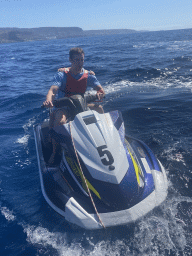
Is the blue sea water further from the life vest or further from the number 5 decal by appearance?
the life vest

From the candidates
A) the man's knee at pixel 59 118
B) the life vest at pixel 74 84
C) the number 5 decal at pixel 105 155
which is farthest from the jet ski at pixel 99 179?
the life vest at pixel 74 84

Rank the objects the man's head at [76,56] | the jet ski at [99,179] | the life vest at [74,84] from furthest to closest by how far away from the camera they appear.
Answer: the life vest at [74,84] → the man's head at [76,56] → the jet ski at [99,179]

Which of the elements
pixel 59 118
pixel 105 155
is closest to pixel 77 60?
pixel 59 118

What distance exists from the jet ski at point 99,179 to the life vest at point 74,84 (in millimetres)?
637

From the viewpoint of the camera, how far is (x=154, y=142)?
4.37 metres

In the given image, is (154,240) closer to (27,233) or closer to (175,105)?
(27,233)

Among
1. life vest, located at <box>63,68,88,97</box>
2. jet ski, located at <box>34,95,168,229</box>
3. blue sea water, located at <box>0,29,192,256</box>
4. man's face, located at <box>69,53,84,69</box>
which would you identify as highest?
man's face, located at <box>69,53,84,69</box>

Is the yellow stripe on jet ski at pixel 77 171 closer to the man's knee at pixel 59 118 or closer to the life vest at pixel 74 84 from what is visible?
the man's knee at pixel 59 118

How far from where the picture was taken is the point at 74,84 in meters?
3.60

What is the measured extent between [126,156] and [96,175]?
0.48m

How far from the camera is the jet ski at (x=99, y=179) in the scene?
7.41 ft

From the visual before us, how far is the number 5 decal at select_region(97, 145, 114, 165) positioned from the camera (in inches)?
92.8

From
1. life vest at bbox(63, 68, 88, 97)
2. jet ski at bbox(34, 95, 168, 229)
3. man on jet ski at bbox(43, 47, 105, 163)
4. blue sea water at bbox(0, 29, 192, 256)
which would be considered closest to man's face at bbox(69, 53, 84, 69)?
man on jet ski at bbox(43, 47, 105, 163)

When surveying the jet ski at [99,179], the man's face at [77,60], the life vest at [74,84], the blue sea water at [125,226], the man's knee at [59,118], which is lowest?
the blue sea water at [125,226]
